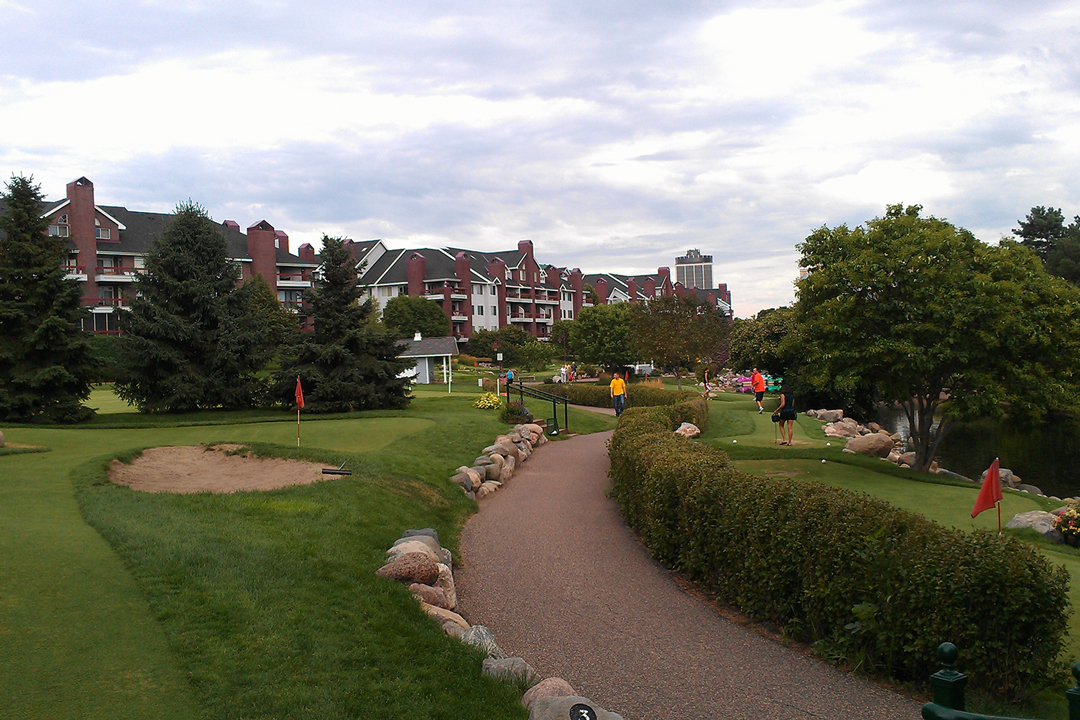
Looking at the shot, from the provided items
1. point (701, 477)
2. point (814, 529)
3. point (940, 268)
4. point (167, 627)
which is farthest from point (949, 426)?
point (167, 627)

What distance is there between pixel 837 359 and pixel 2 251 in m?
25.3

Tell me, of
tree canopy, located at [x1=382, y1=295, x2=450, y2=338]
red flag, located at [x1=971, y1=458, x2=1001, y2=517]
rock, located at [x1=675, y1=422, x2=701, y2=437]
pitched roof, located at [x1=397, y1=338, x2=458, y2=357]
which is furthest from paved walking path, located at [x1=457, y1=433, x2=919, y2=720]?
tree canopy, located at [x1=382, y1=295, x2=450, y2=338]

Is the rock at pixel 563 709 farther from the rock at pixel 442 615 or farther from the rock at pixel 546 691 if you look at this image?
the rock at pixel 442 615

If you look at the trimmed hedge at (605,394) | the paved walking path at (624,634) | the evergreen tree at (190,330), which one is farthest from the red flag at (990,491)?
the trimmed hedge at (605,394)

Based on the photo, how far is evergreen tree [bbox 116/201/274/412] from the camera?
27.8 meters

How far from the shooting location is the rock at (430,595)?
833 centimetres

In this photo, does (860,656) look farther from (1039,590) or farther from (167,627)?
(167,627)

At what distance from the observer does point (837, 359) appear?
16875 mm

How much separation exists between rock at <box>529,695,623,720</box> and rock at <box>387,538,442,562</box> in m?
3.82

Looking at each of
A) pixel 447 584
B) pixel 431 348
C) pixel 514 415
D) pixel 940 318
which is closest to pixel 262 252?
pixel 431 348

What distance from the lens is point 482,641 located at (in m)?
7.18

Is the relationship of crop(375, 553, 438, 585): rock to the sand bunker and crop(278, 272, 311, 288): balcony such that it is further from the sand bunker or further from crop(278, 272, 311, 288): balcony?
crop(278, 272, 311, 288): balcony

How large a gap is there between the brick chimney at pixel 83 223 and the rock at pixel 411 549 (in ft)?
203

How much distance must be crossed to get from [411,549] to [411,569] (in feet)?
2.63
